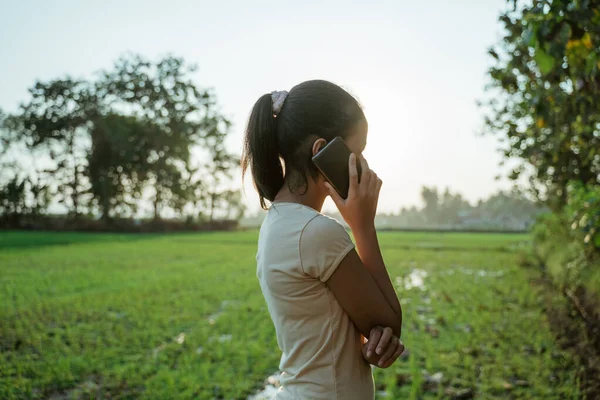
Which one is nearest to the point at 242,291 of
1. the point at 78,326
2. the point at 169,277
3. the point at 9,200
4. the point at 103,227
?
the point at 169,277

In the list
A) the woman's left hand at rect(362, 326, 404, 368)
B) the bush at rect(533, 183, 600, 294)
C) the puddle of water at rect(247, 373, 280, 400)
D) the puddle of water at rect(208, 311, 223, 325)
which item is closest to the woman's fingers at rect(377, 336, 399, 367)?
the woman's left hand at rect(362, 326, 404, 368)

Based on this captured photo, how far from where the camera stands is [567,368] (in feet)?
15.5

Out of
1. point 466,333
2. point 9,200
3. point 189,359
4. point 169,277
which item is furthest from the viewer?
point 9,200

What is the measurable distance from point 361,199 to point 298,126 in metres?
0.28

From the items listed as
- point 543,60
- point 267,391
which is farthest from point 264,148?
point 267,391

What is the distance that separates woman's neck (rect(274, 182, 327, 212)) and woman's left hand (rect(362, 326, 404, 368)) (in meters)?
0.40

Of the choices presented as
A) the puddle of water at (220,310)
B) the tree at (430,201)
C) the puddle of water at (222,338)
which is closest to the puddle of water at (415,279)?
the puddle of water at (220,310)

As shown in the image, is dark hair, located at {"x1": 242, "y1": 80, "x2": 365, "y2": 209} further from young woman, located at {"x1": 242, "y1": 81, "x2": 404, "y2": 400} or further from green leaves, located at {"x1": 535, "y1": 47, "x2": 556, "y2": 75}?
green leaves, located at {"x1": 535, "y1": 47, "x2": 556, "y2": 75}

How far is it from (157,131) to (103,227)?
884cm

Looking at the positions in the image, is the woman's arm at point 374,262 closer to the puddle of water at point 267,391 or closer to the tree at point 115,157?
the puddle of water at point 267,391

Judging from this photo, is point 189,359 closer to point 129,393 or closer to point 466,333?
point 129,393

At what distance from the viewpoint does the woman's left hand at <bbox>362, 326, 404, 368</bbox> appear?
4.65 ft

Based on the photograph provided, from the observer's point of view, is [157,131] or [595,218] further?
[157,131]

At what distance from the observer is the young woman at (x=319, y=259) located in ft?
4.63
